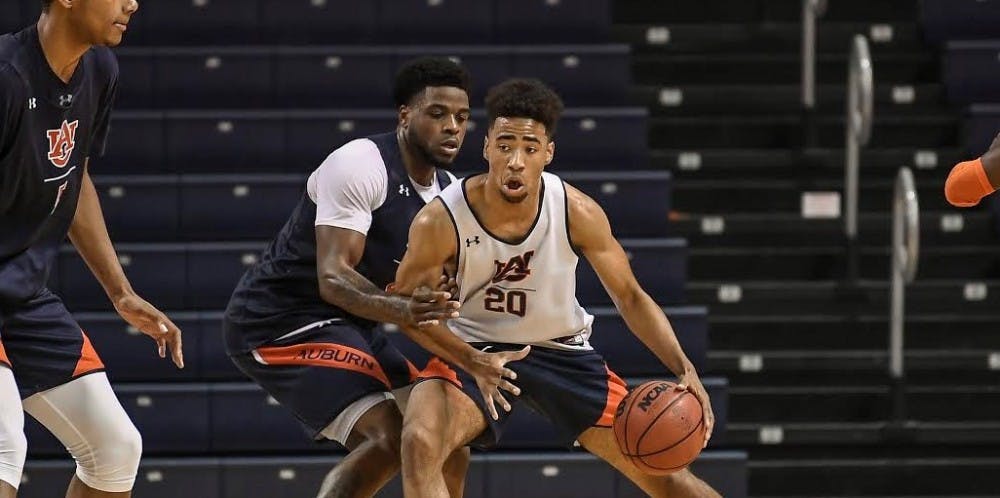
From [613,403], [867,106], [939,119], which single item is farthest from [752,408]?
[613,403]

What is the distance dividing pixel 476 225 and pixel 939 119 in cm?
415

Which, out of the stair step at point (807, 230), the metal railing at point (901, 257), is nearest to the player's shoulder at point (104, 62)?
the metal railing at point (901, 257)

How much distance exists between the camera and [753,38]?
7875mm

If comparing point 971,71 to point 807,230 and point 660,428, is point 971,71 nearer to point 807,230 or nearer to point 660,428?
point 807,230

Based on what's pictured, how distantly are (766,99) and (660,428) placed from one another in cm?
403

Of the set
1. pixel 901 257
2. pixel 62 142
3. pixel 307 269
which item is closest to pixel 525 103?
pixel 307 269

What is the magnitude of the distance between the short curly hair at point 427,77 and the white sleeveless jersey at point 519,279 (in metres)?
0.44

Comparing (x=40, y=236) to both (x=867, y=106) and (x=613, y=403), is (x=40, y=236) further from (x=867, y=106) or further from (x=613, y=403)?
(x=867, y=106)

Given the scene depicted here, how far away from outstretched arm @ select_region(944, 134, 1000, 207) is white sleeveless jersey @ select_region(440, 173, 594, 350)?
1067 mm

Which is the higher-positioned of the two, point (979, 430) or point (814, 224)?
point (814, 224)

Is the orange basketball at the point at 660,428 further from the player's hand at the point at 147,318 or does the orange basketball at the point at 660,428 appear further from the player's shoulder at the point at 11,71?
the player's shoulder at the point at 11,71

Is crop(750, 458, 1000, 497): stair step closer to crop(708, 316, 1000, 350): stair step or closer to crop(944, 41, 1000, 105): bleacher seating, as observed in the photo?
crop(708, 316, 1000, 350): stair step

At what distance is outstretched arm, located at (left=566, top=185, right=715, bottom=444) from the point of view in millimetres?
4062

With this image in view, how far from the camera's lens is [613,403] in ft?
13.4
